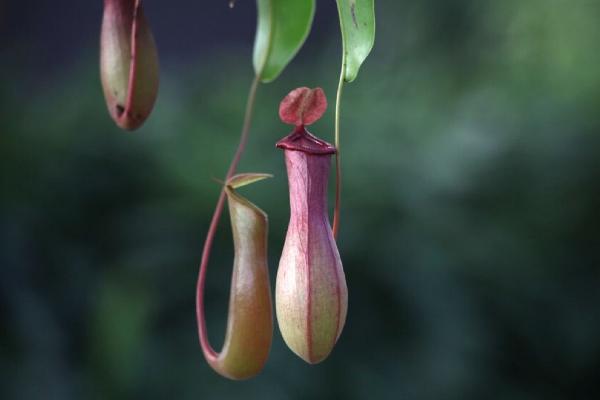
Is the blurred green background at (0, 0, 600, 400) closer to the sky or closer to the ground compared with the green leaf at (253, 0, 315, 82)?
closer to the ground

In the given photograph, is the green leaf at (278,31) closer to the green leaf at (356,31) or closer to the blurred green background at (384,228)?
the green leaf at (356,31)

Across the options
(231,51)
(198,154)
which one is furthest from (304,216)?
(231,51)

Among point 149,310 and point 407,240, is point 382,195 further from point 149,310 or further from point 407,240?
point 149,310

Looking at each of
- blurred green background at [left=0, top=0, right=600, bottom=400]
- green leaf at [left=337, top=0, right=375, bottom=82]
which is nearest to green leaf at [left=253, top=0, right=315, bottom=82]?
green leaf at [left=337, top=0, right=375, bottom=82]

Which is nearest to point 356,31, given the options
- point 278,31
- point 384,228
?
point 278,31

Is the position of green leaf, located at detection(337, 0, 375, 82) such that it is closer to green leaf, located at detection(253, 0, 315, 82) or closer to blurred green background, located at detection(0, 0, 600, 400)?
green leaf, located at detection(253, 0, 315, 82)
